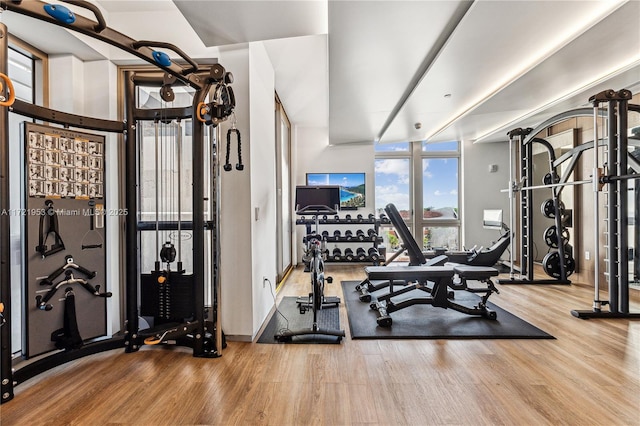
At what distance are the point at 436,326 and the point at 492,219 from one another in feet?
13.3

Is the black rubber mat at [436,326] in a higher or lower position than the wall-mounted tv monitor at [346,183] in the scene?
lower

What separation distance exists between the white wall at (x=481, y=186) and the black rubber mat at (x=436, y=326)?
339 cm

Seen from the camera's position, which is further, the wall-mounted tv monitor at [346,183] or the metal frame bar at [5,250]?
the wall-mounted tv monitor at [346,183]

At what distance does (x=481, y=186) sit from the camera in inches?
262

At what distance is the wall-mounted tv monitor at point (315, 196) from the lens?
12.4 ft

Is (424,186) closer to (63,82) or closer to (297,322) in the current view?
(297,322)

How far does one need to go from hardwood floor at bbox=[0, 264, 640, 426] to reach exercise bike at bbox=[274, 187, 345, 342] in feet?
0.46

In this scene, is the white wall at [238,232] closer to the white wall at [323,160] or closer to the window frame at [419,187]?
the white wall at [323,160]

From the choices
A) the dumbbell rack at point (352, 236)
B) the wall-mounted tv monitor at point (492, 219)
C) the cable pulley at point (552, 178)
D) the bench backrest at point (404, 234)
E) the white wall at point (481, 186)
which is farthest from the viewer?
the white wall at point (481, 186)

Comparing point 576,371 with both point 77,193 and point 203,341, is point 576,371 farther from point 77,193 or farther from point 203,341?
point 77,193

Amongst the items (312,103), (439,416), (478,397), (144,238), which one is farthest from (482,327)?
(312,103)

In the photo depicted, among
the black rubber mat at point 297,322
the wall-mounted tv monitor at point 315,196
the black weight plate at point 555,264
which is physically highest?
the wall-mounted tv monitor at point 315,196

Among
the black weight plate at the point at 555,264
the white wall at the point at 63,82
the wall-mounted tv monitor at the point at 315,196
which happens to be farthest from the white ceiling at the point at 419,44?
the black weight plate at the point at 555,264

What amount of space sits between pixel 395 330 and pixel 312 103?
3.83m
